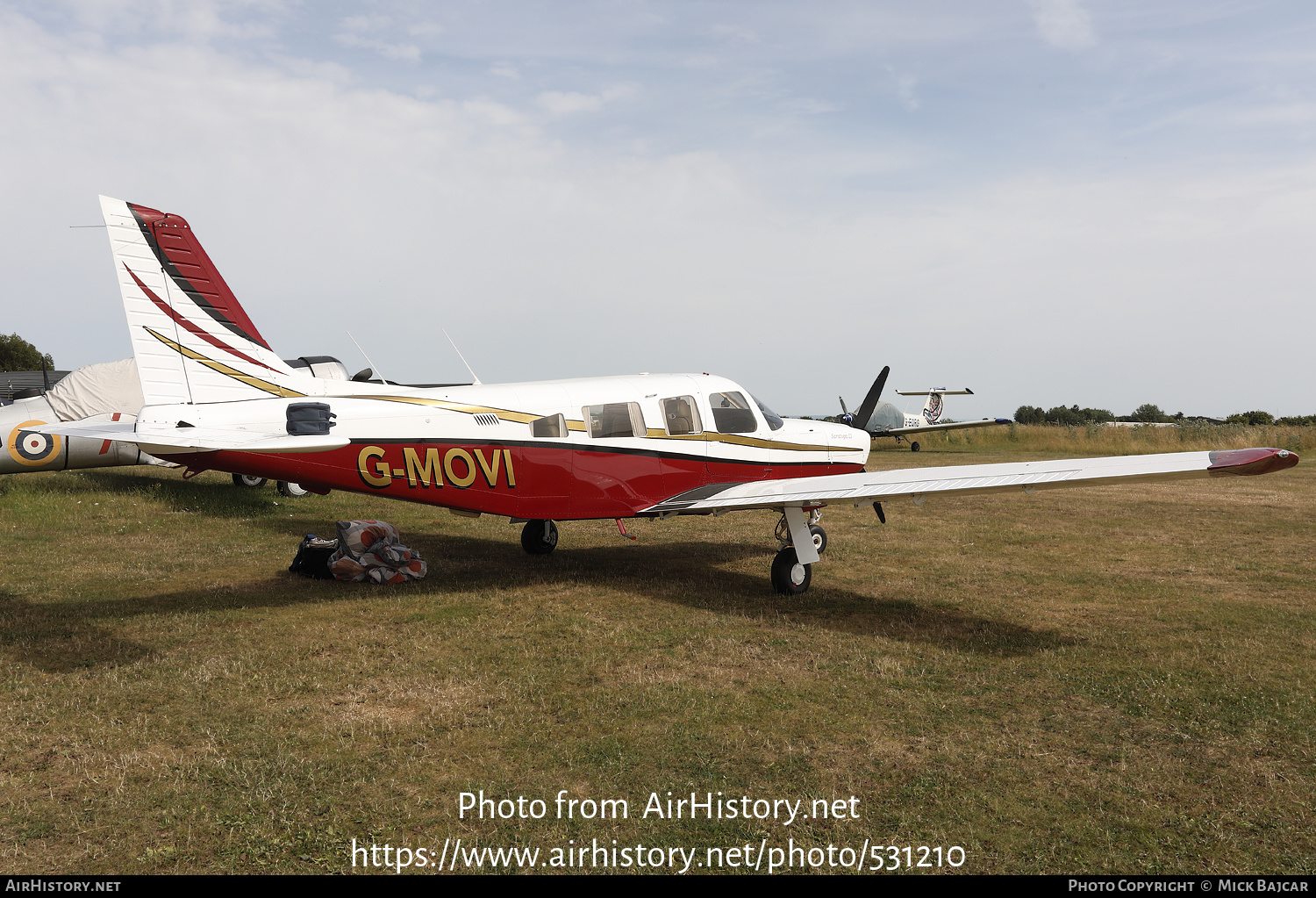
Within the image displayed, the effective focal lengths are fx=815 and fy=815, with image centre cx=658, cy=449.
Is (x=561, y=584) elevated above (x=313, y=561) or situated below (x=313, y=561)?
below

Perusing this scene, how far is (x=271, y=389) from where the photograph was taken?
30.2 feet

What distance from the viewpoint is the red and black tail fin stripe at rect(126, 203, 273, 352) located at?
900 cm

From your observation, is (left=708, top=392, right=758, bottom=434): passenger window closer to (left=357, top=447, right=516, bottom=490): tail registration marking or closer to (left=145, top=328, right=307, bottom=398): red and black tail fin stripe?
(left=357, top=447, right=516, bottom=490): tail registration marking

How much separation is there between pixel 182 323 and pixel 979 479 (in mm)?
8774

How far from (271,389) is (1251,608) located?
11276 mm

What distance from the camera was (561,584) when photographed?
10312mm

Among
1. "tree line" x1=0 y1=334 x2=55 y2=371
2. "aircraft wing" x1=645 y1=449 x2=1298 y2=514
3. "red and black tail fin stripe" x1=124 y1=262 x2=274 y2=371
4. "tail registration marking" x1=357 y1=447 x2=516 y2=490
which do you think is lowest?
"aircraft wing" x1=645 y1=449 x2=1298 y2=514

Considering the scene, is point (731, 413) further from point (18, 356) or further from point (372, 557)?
point (18, 356)

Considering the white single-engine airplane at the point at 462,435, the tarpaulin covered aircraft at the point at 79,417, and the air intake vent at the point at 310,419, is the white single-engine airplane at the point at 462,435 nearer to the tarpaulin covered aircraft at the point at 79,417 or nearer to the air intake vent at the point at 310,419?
the air intake vent at the point at 310,419

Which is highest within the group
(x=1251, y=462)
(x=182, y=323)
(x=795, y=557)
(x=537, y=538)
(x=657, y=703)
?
(x=182, y=323)

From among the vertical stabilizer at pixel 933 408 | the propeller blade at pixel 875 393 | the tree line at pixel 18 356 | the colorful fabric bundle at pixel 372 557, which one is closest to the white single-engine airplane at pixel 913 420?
the vertical stabilizer at pixel 933 408

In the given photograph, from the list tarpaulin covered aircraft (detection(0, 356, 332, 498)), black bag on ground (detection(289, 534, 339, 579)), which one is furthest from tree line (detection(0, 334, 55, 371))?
black bag on ground (detection(289, 534, 339, 579))

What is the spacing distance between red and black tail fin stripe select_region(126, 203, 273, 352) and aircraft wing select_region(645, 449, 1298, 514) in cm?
535

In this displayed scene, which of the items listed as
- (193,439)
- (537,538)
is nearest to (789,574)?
(537,538)
